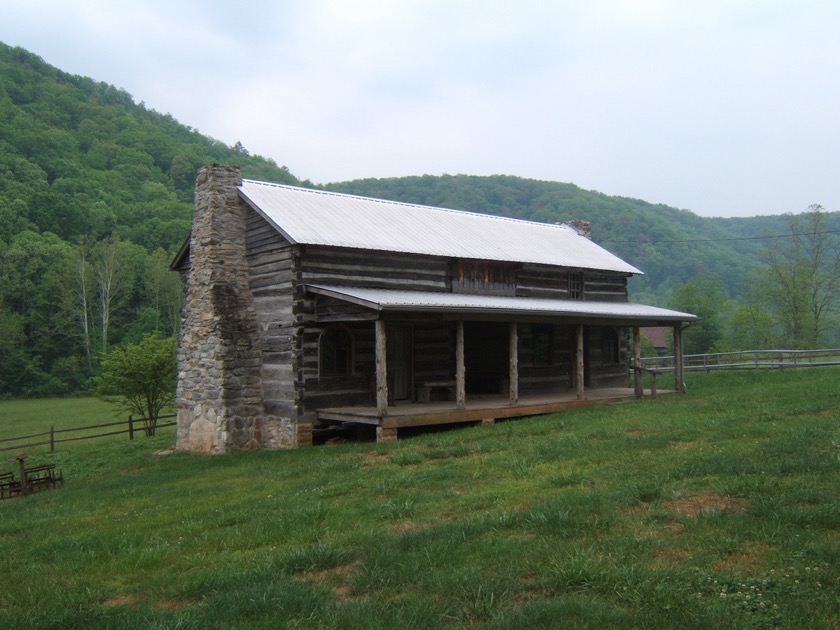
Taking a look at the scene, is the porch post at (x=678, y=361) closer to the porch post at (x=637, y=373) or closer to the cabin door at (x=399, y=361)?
the porch post at (x=637, y=373)

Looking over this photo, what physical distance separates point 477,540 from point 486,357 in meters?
15.8

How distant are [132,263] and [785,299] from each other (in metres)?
50.1

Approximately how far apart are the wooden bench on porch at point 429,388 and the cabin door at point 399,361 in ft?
1.15

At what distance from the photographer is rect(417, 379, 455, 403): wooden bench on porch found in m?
19.6

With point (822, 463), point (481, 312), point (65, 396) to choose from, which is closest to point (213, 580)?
point (822, 463)

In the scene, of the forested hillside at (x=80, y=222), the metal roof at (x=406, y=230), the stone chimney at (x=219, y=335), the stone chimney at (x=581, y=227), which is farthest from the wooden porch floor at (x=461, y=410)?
the forested hillside at (x=80, y=222)

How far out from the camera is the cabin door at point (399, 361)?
20312 mm

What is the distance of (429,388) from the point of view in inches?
795

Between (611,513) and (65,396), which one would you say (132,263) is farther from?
(611,513)

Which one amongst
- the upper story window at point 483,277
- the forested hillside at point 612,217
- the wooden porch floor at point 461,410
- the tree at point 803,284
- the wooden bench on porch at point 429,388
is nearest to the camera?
the wooden porch floor at point 461,410

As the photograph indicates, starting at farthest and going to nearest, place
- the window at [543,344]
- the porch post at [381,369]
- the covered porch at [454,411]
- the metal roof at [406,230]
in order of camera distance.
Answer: the window at [543,344] → the metal roof at [406,230] → the covered porch at [454,411] → the porch post at [381,369]

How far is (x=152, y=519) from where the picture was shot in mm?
10445

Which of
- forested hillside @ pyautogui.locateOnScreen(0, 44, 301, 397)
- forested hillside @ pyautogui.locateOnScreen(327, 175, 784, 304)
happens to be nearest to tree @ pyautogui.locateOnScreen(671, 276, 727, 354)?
forested hillside @ pyautogui.locateOnScreen(327, 175, 784, 304)

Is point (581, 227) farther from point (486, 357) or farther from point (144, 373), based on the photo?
point (144, 373)
